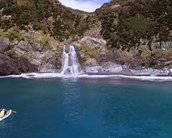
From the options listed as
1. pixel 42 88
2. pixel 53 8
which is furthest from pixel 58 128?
pixel 53 8

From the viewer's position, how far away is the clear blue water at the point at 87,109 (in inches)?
1982

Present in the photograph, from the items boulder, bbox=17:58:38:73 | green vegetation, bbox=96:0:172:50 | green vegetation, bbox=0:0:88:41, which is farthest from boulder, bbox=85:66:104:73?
green vegetation, bbox=0:0:88:41

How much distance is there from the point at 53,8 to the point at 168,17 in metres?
50.6

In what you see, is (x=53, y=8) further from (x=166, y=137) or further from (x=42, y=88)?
(x=166, y=137)

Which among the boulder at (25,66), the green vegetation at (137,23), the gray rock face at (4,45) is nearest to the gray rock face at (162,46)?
the green vegetation at (137,23)

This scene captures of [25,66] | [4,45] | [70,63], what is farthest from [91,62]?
[4,45]

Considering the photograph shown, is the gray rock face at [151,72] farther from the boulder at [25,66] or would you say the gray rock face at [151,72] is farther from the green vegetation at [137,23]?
the boulder at [25,66]

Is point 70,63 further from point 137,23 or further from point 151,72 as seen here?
point 137,23

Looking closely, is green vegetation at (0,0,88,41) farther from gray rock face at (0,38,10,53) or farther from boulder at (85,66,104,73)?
boulder at (85,66,104,73)

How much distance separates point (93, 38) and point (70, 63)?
57.9 feet

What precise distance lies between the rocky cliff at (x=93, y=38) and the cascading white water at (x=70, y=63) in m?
1.93

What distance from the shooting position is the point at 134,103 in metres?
71.0

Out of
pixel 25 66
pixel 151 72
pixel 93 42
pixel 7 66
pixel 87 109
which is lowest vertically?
pixel 87 109

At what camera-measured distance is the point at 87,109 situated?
65562 millimetres
